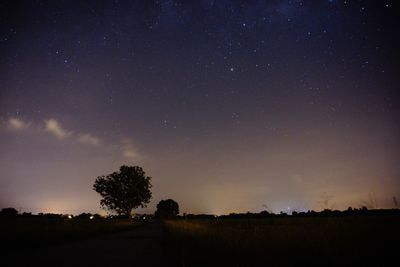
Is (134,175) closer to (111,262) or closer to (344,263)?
(111,262)

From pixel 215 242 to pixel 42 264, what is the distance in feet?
17.5

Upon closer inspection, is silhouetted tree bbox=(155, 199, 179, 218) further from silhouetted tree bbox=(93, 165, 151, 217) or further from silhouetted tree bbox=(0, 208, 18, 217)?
silhouetted tree bbox=(93, 165, 151, 217)

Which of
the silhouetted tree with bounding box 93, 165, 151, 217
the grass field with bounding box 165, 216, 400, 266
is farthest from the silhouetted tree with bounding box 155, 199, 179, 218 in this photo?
the grass field with bounding box 165, 216, 400, 266

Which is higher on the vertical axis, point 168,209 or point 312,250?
point 168,209

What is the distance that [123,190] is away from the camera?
62781 mm

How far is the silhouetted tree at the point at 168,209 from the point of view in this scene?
164875 mm

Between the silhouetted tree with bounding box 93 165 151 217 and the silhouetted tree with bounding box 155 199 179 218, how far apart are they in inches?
4060

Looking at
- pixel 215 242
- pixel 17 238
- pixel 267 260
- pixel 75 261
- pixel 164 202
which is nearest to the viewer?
pixel 267 260

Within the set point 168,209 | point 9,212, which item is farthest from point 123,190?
point 168,209

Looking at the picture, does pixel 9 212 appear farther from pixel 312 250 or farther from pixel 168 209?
pixel 312 250

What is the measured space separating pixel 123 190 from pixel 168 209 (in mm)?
107536

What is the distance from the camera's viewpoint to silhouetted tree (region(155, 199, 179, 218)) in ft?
541

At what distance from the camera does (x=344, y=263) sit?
5.95 metres

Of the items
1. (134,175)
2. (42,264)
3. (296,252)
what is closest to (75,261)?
(42,264)
